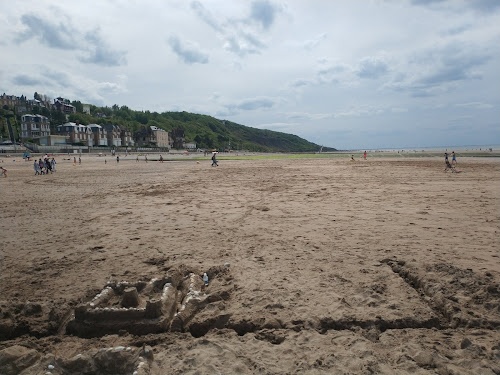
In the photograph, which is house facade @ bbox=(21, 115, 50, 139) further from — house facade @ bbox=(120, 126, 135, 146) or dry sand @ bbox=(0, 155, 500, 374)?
dry sand @ bbox=(0, 155, 500, 374)

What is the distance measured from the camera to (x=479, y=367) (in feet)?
8.86

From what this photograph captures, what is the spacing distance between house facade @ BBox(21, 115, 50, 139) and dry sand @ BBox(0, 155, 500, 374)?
124 meters

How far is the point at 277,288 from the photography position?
423 cm

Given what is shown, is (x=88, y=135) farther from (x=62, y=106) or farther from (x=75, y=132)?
(x=62, y=106)

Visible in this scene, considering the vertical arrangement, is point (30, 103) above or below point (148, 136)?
above

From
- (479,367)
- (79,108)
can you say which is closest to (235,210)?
(479,367)

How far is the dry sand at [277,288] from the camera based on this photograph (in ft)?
9.50

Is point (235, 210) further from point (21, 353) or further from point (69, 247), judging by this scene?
point (21, 353)

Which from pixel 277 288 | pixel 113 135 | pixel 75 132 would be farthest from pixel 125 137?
pixel 277 288

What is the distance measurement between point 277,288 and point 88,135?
134405 mm

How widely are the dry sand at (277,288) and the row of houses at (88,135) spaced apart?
383ft

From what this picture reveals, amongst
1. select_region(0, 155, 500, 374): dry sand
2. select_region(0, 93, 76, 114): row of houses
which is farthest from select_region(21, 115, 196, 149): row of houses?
select_region(0, 155, 500, 374): dry sand

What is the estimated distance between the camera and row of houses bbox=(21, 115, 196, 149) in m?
106

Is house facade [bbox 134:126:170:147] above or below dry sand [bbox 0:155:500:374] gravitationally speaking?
above
